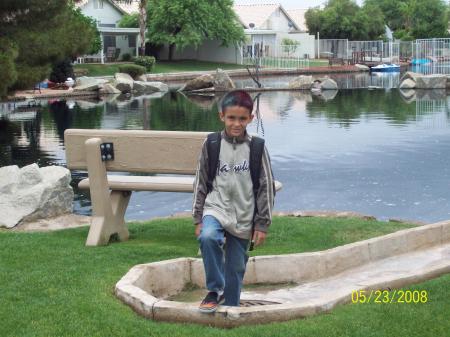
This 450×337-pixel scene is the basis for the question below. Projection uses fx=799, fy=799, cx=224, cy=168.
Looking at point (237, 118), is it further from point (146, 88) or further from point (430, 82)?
point (430, 82)

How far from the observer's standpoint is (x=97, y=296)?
4.85 metres

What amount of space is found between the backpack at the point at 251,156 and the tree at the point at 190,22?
56.4 meters

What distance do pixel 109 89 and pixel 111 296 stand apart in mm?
37306

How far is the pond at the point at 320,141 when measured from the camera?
11914 millimetres

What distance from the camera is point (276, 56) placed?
7681 centimetres

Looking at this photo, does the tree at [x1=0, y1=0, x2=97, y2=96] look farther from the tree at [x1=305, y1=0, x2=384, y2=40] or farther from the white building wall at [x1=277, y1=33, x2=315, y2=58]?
the tree at [x1=305, y1=0, x2=384, y2=40]

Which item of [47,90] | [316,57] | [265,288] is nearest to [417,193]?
[265,288]

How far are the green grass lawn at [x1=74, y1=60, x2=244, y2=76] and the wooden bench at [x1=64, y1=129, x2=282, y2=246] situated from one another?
43.2m

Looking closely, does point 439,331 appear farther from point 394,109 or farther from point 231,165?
point 394,109

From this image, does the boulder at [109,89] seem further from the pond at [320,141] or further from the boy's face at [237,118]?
the boy's face at [237,118]

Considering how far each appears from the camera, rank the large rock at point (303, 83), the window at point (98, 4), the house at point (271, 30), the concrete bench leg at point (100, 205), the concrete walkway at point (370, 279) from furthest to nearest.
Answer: the house at point (271, 30)
the window at point (98, 4)
the large rock at point (303, 83)
the concrete bench leg at point (100, 205)
the concrete walkway at point (370, 279)

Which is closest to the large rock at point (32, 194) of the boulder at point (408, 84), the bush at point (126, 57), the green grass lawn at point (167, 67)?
the boulder at point (408, 84)

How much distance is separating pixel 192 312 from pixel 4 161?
43.8 feet

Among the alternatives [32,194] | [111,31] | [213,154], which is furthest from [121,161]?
[111,31]
